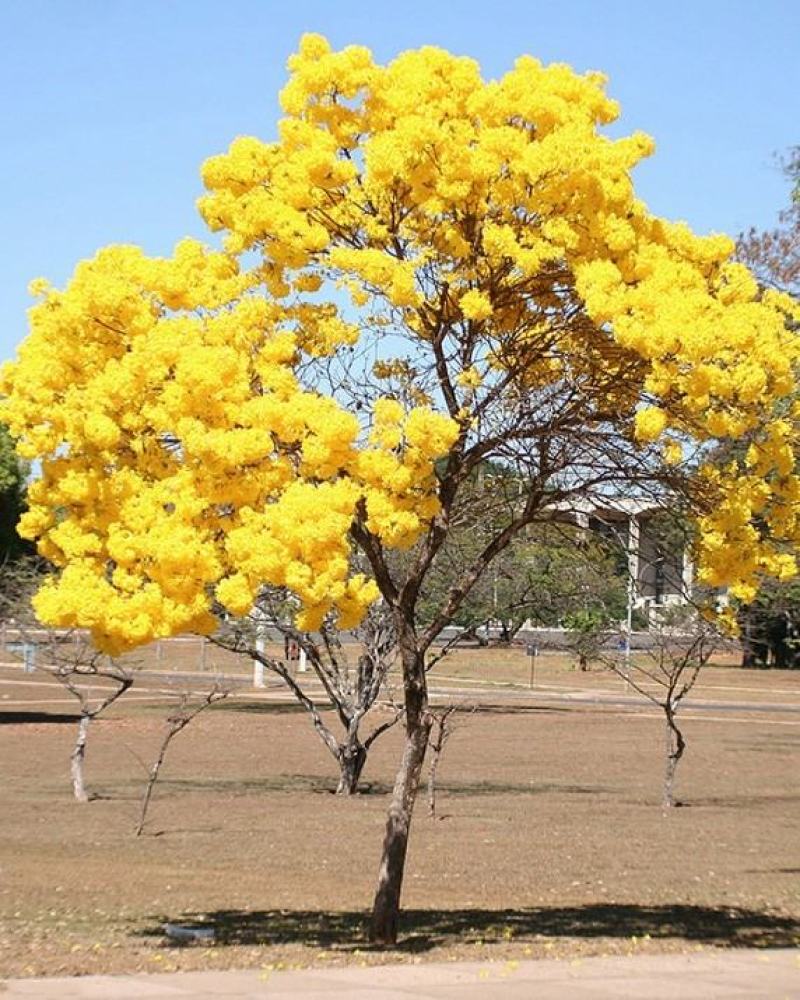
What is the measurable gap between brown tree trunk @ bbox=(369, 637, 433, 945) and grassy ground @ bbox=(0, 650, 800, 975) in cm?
39

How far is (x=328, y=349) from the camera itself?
13219mm

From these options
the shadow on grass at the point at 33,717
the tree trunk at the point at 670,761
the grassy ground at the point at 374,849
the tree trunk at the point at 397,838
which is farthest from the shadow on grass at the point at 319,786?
the tree trunk at the point at 397,838

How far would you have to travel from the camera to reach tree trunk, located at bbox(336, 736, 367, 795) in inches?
1236

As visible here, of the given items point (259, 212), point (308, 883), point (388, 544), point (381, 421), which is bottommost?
point (308, 883)

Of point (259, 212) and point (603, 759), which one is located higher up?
point (259, 212)

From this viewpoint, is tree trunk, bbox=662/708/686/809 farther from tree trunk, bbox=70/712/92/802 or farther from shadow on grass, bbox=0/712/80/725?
shadow on grass, bbox=0/712/80/725

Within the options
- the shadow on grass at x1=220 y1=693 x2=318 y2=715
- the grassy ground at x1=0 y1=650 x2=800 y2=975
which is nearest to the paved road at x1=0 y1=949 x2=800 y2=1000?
the grassy ground at x1=0 y1=650 x2=800 y2=975

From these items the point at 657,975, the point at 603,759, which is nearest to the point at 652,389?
the point at 657,975

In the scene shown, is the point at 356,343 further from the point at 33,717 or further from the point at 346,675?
the point at 33,717

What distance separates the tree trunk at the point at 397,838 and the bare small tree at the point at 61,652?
203 inches

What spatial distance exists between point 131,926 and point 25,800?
13.9 meters

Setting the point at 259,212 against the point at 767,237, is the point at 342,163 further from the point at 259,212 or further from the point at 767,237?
the point at 767,237

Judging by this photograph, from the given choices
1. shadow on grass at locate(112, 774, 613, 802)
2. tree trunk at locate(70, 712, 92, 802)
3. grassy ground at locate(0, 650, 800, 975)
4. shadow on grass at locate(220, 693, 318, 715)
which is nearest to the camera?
grassy ground at locate(0, 650, 800, 975)

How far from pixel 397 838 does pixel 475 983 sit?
2.25 m
